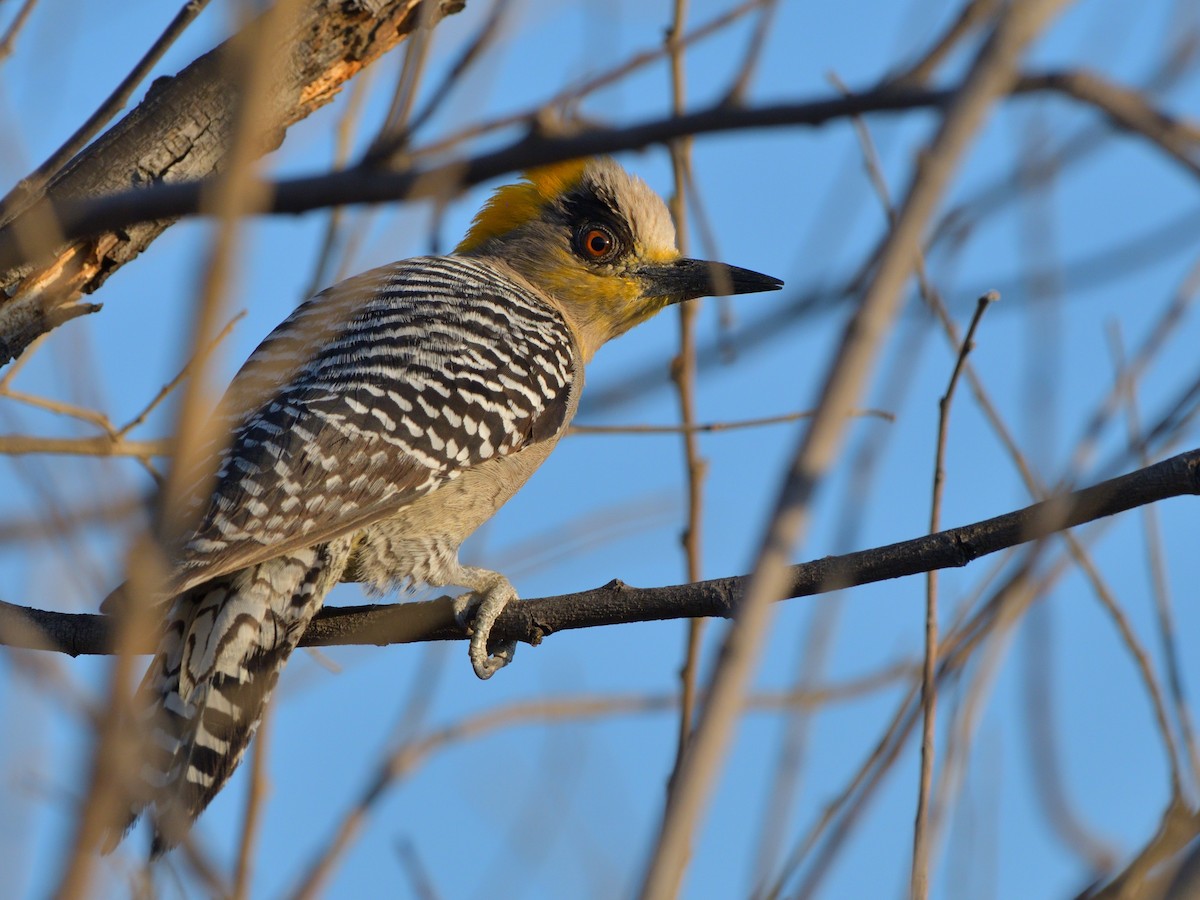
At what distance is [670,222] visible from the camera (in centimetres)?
798

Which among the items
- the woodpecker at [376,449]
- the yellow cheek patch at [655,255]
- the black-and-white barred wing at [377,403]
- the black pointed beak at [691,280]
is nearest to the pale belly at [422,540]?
the woodpecker at [376,449]

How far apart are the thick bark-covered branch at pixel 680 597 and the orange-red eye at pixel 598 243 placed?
3100 millimetres

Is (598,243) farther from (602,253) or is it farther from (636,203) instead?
(636,203)

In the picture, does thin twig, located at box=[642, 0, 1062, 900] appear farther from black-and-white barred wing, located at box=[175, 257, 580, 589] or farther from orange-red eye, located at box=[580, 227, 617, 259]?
orange-red eye, located at box=[580, 227, 617, 259]

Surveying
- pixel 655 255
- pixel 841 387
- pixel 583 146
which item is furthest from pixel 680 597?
pixel 655 255

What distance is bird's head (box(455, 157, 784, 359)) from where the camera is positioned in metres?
7.77

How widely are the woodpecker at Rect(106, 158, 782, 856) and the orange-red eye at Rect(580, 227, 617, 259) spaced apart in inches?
0.5

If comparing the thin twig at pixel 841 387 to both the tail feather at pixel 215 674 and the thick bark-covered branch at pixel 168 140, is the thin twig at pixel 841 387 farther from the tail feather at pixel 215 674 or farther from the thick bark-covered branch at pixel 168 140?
the tail feather at pixel 215 674

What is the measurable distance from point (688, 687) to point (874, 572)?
1298 mm

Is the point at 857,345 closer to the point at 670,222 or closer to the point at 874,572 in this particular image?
the point at 874,572

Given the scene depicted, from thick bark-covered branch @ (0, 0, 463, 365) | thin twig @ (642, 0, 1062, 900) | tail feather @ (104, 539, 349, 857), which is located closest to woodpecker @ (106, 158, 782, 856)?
tail feather @ (104, 539, 349, 857)

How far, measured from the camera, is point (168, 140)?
5.16m

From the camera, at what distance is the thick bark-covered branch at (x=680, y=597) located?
3.55 m

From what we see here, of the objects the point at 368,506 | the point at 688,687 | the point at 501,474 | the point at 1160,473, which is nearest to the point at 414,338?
the point at 501,474
